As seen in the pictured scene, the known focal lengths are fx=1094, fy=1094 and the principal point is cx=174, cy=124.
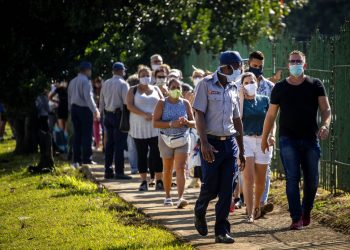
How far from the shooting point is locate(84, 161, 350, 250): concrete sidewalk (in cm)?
1111

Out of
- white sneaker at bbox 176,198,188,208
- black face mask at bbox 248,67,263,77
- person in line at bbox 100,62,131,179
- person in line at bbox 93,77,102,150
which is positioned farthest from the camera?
person in line at bbox 93,77,102,150

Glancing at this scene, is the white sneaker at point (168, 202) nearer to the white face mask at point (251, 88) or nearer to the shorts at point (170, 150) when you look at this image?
the shorts at point (170, 150)

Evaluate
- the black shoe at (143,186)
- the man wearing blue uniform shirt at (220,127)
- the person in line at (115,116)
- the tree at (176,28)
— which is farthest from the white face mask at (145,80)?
the tree at (176,28)

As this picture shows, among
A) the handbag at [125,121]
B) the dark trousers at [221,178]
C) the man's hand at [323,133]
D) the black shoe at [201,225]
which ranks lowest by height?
the black shoe at [201,225]

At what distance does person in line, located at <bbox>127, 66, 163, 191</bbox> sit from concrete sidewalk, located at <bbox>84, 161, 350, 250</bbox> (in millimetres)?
978

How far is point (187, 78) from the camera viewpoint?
2594 centimetres

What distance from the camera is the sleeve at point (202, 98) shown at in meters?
11.4

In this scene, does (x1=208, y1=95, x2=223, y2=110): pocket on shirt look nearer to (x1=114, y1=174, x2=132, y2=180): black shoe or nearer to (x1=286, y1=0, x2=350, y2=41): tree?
(x1=114, y1=174, x2=132, y2=180): black shoe

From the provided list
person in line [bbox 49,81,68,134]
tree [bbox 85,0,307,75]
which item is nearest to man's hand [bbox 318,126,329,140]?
tree [bbox 85,0,307,75]

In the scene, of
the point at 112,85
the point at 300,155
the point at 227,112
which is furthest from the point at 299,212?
the point at 112,85

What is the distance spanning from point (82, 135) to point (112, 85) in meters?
2.34

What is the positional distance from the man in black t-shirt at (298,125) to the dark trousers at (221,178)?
745mm

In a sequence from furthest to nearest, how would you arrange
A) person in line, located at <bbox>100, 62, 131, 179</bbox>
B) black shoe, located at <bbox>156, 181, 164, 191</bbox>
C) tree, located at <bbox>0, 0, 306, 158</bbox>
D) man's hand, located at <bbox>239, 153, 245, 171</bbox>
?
tree, located at <bbox>0, 0, 306, 158</bbox>
person in line, located at <bbox>100, 62, 131, 179</bbox>
black shoe, located at <bbox>156, 181, 164, 191</bbox>
man's hand, located at <bbox>239, 153, 245, 171</bbox>

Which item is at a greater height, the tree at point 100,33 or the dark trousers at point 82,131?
the tree at point 100,33
